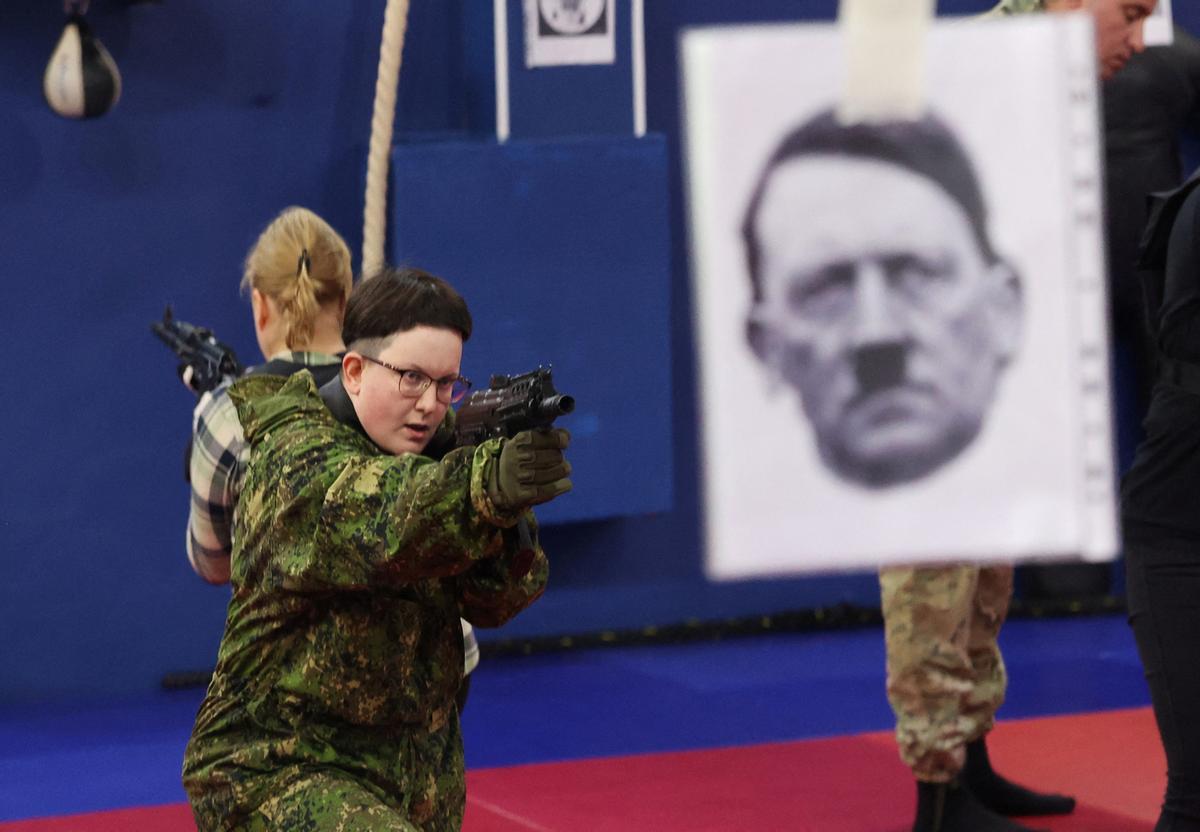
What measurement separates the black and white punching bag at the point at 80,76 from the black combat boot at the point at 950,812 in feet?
8.41

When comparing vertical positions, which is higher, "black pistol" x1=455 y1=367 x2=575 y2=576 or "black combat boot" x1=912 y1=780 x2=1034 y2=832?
"black pistol" x1=455 y1=367 x2=575 y2=576

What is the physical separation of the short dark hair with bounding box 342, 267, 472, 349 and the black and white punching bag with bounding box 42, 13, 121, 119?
246 centimetres

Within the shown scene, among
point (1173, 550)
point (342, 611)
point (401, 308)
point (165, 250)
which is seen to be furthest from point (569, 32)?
point (342, 611)

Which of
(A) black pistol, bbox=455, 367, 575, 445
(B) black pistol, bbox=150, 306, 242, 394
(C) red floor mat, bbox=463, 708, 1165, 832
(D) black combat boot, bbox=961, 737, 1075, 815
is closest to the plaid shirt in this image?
(B) black pistol, bbox=150, 306, 242, 394

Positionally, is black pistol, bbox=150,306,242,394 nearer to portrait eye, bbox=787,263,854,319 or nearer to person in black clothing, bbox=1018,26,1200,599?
portrait eye, bbox=787,263,854,319

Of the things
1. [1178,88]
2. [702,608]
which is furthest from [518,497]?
[1178,88]

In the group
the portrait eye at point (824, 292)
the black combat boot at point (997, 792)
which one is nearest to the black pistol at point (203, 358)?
the portrait eye at point (824, 292)

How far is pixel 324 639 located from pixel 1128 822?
78.4 inches

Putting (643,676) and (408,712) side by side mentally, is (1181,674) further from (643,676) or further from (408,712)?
(643,676)

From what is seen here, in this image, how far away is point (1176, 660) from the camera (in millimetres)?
2588

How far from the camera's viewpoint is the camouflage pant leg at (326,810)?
209 centimetres

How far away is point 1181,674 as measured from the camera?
2578 mm

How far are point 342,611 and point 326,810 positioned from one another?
0.23 m

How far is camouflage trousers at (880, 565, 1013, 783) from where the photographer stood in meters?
3.19
